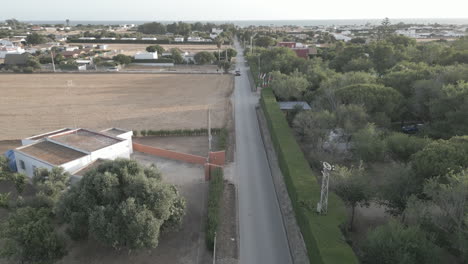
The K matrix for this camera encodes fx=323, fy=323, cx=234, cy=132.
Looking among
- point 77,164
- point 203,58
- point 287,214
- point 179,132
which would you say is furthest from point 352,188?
point 203,58

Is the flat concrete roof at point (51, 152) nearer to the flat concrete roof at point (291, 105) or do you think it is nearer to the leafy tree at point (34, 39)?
the flat concrete roof at point (291, 105)

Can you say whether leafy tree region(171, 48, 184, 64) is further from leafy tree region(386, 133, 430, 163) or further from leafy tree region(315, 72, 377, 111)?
leafy tree region(386, 133, 430, 163)

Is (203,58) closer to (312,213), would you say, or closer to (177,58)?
(177,58)

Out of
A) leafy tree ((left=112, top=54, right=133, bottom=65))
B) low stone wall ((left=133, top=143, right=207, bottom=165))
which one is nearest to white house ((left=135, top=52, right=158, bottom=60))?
leafy tree ((left=112, top=54, right=133, bottom=65))

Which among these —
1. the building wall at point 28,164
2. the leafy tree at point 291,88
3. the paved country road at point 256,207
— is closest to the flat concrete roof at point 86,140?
the building wall at point 28,164

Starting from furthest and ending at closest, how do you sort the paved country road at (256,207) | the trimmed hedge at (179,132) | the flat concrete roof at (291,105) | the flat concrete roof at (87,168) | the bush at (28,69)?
the bush at (28,69) < the flat concrete roof at (291,105) < the trimmed hedge at (179,132) < the flat concrete roof at (87,168) < the paved country road at (256,207)
